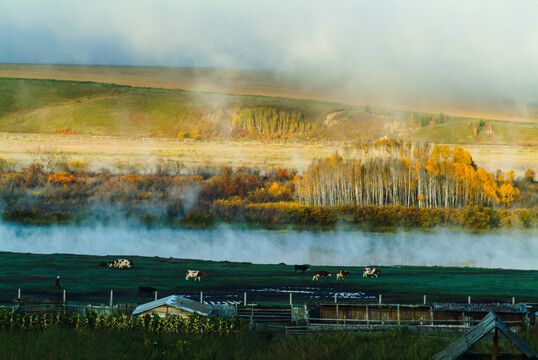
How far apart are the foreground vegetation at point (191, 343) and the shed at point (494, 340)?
145 inches

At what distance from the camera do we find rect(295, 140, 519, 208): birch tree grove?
214 ft

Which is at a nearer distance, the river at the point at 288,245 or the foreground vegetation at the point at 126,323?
the foreground vegetation at the point at 126,323

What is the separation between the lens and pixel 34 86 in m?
80.6

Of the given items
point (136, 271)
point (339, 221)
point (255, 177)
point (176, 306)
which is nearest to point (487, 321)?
point (176, 306)

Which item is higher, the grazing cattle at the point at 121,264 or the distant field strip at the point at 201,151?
the distant field strip at the point at 201,151

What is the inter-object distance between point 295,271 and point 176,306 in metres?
23.8

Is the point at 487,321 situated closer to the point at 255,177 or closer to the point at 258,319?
the point at 258,319

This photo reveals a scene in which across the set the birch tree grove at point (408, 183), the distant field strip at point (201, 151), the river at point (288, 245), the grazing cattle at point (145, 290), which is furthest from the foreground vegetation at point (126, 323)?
the distant field strip at point (201, 151)

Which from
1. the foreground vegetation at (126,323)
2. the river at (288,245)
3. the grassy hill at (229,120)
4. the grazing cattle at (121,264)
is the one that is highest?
the grassy hill at (229,120)

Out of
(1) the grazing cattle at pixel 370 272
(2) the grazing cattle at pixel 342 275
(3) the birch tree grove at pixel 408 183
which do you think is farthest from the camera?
(3) the birch tree grove at pixel 408 183

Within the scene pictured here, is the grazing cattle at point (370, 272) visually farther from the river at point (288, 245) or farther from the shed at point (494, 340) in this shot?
the shed at point (494, 340)

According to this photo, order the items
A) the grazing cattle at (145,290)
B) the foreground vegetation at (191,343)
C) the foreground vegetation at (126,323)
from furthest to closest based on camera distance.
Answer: the grazing cattle at (145,290)
the foreground vegetation at (126,323)
the foreground vegetation at (191,343)

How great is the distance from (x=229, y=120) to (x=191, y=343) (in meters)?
55.1

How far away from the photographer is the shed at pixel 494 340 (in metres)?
16.1
